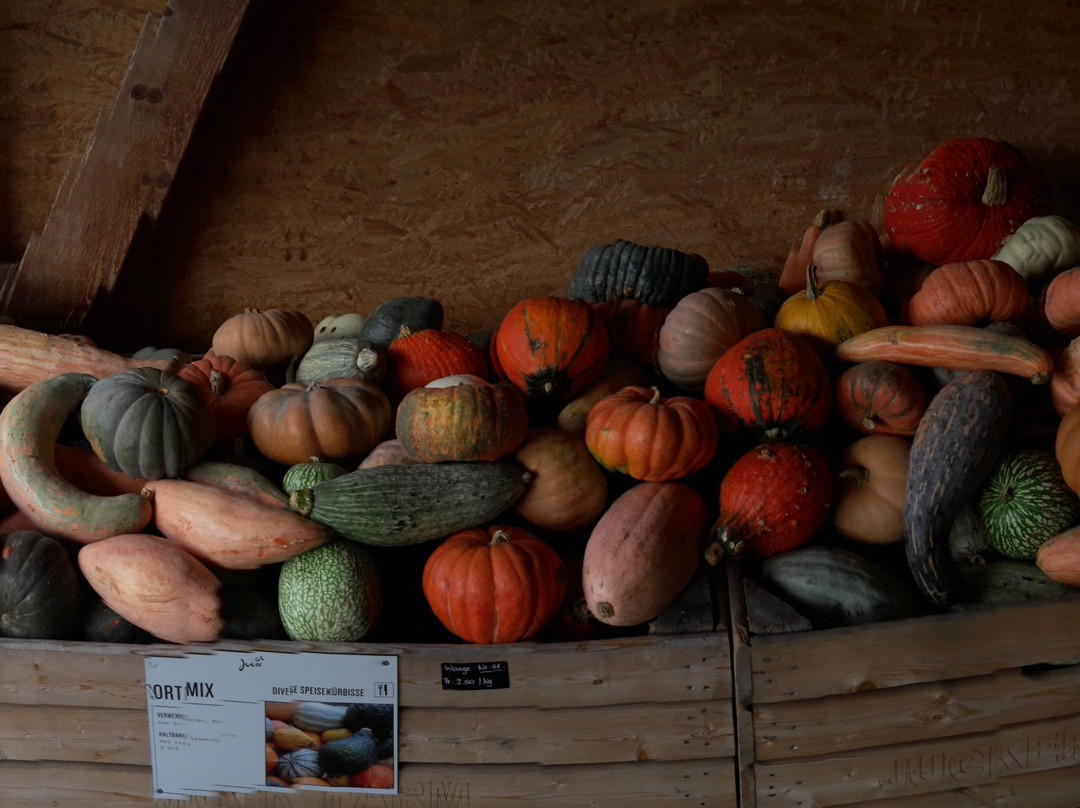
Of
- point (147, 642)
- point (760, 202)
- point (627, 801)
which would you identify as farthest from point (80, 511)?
point (760, 202)

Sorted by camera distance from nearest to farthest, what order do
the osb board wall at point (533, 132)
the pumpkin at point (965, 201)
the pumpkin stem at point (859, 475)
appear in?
the pumpkin stem at point (859, 475), the pumpkin at point (965, 201), the osb board wall at point (533, 132)

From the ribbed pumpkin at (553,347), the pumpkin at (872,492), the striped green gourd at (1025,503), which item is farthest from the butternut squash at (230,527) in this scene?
the striped green gourd at (1025,503)

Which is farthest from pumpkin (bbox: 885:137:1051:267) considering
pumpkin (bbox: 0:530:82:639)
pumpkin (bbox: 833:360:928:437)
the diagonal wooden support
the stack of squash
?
pumpkin (bbox: 0:530:82:639)

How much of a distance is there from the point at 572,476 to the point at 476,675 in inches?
21.5

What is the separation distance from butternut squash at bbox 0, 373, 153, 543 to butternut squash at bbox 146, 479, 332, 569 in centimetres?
9

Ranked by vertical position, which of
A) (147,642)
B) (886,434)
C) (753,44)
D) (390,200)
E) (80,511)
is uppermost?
(753,44)

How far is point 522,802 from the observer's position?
6.41 feet

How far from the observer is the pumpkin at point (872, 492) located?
2176mm

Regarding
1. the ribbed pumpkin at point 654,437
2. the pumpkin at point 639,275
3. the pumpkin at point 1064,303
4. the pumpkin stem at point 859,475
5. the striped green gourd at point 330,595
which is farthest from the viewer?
the pumpkin at point 639,275

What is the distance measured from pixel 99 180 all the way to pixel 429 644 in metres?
2.59

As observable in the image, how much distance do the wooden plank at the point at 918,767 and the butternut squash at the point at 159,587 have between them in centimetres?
130

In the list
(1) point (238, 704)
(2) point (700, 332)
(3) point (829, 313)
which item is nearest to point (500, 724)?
(1) point (238, 704)

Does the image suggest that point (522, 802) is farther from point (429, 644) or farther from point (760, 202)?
point (760, 202)

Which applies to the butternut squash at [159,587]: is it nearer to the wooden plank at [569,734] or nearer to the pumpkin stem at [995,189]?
the wooden plank at [569,734]
